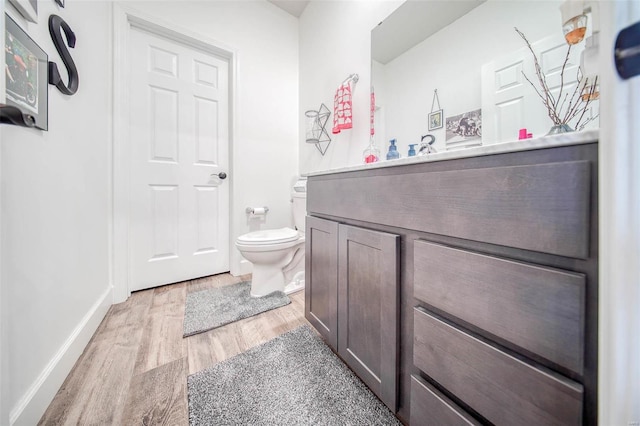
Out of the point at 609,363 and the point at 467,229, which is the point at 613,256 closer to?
the point at 609,363

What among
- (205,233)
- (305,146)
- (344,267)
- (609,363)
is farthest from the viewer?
(305,146)

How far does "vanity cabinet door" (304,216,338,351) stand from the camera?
0.96 m

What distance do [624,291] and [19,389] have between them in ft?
4.48

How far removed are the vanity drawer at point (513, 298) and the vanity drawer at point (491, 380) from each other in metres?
0.04

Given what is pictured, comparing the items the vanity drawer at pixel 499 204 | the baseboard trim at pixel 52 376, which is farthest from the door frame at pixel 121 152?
the vanity drawer at pixel 499 204

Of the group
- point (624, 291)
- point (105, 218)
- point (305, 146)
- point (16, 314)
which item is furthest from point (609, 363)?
point (305, 146)

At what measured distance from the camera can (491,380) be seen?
1.53ft

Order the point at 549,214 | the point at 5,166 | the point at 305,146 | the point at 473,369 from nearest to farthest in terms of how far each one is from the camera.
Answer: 1. the point at 549,214
2. the point at 473,369
3. the point at 5,166
4. the point at 305,146

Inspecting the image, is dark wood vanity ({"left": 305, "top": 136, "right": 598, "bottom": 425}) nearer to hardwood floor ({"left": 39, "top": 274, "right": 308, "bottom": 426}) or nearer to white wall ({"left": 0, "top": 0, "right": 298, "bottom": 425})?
hardwood floor ({"left": 39, "top": 274, "right": 308, "bottom": 426})

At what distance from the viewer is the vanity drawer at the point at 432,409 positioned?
0.52 metres

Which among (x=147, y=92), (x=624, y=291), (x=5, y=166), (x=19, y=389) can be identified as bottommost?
(x=19, y=389)

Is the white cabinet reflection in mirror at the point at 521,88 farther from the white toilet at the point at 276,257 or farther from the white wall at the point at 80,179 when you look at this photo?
the white wall at the point at 80,179

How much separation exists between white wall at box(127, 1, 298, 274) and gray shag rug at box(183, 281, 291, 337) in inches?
14.9

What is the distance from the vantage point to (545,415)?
15.6 inches
